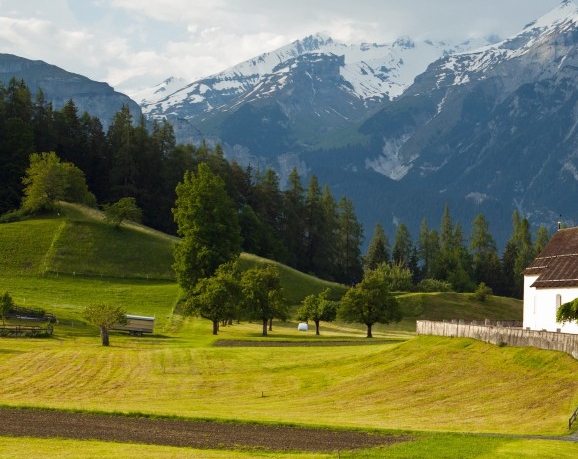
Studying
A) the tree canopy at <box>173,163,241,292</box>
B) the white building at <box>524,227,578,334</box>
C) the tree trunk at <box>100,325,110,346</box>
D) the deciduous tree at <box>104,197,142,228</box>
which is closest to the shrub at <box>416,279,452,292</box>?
the deciduous tree at <box>104,197,142,228</box>

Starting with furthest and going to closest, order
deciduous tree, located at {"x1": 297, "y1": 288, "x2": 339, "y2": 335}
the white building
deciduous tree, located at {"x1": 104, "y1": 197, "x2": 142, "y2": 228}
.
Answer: deciduous tree, located at {"x1": 104, "y1": 197, "x2": 142, "y2": 228} → deciduous tree, located at {"x1": 297, "y1": 288, "x2": 339, "y2": 335} → the white building

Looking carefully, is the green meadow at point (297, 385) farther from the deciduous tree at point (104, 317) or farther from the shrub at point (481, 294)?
the shrub at point (481, 294)

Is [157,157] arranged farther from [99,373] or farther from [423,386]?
[423,386]

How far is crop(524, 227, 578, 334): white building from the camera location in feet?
232

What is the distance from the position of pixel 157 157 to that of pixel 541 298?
122m

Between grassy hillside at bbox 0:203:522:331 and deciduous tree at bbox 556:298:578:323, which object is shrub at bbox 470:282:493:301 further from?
deciduous tree at bbox 556:298:578:323

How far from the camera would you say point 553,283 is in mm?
72562

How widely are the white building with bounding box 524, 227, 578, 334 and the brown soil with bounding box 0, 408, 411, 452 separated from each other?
30.4 m

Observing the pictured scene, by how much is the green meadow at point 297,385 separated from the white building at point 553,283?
10294mm

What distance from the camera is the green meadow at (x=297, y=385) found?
126 ft

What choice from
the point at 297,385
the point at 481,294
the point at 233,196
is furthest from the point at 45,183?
the point at 297,385

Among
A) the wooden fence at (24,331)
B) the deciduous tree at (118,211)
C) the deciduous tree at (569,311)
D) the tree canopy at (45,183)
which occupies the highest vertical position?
the tree canopy at (45,183)

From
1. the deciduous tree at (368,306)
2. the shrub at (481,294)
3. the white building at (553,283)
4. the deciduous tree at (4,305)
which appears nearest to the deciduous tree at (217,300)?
the deciduous tree at (368,306)

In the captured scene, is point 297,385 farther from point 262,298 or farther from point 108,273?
point 108,273
